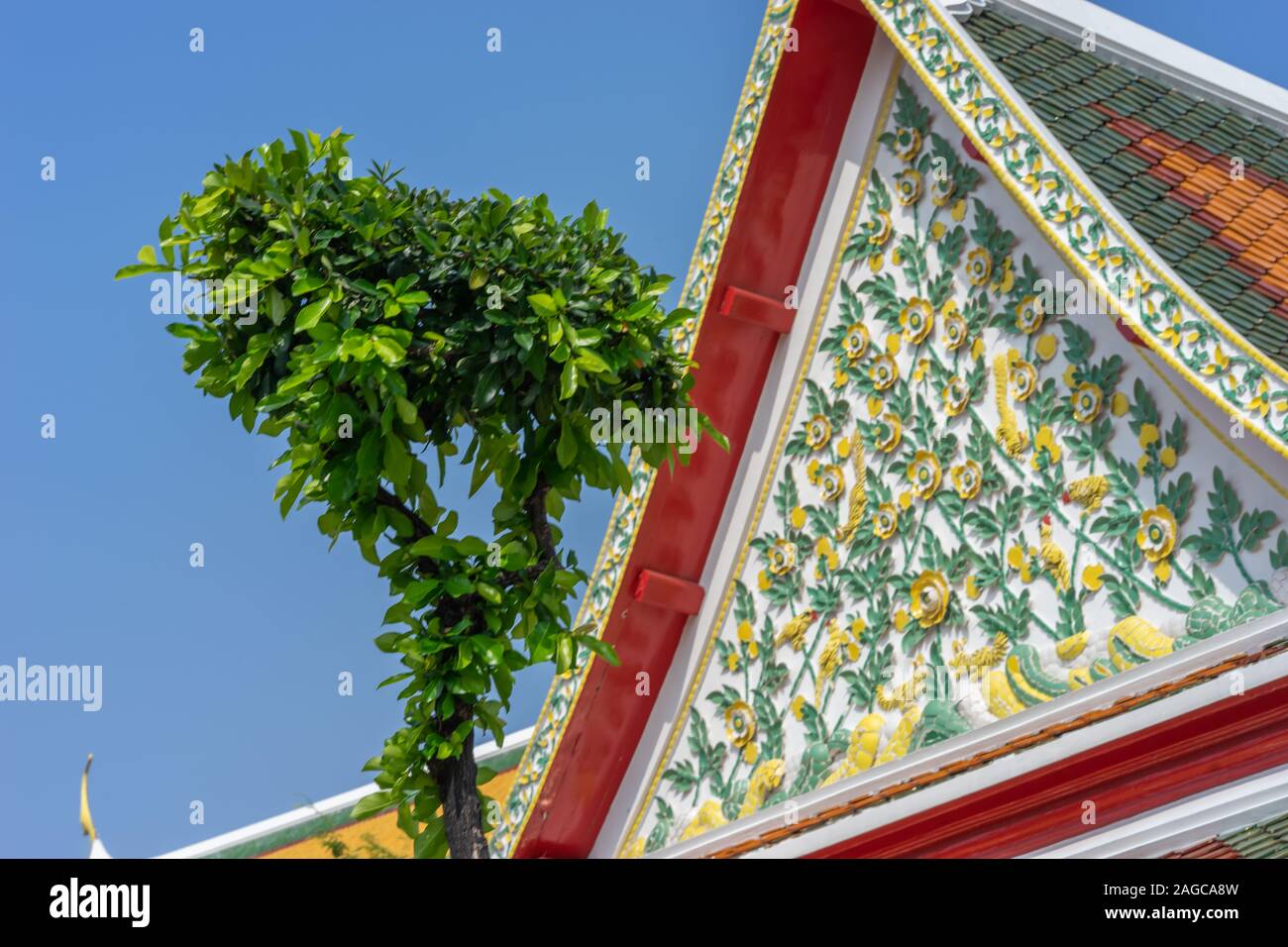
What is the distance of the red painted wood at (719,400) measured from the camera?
5.60 meters

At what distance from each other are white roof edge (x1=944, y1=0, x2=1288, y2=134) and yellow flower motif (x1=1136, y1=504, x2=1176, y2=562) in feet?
5.73

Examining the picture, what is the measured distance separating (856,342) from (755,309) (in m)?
0.37

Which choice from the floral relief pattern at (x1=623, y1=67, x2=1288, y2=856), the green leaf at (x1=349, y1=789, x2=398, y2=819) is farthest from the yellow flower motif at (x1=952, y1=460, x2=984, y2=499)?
the green leaf at (x1=349, y1=789, x2=398, y2=819)

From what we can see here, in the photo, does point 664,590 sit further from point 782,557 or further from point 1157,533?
point 1157,533

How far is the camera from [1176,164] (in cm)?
496

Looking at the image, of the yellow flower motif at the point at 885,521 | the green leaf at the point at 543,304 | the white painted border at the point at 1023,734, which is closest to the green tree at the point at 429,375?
the green leaf at the point at 543,304

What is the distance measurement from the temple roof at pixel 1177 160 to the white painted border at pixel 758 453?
44cm

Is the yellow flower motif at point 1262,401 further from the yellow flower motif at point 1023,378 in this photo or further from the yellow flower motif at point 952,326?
the yellow flower motif at point 952,326

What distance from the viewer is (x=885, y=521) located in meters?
5.19

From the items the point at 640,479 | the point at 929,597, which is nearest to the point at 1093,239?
the point at 929,597

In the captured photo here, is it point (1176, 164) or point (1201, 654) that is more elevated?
point (1176, 164)
